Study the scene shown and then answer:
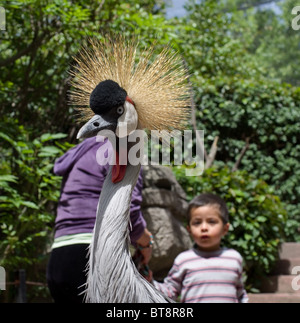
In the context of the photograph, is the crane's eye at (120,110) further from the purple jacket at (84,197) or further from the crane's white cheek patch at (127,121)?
the purple jacket at (84,197)

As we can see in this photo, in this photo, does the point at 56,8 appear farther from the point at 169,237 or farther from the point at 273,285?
the point at 273,285

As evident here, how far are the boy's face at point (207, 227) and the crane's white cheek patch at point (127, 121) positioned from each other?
106 centimetres

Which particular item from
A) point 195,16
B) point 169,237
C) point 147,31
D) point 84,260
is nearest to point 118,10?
point 147,31

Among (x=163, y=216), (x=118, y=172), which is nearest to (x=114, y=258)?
(x=118, y=172)

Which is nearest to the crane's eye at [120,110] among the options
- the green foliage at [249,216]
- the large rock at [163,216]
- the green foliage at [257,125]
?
the large rock at [163,216]

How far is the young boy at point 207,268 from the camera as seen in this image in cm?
212

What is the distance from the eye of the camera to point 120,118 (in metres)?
1.35

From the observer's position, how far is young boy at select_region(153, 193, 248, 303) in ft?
6.96

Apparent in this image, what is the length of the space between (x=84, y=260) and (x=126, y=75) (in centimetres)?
80

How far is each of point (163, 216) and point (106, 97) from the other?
239 cm

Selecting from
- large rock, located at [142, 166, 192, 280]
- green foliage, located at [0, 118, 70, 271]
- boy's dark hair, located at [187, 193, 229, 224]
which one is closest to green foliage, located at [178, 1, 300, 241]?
large rock, located at [142, 166, 192, 280]

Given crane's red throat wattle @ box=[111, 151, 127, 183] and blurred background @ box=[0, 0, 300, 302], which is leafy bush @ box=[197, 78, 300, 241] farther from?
crane's red throat wattle @ box=[111, 151, 127, 183]

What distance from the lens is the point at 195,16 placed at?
7664 millimetres

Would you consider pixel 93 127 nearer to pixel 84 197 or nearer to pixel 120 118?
pixel 120 118
